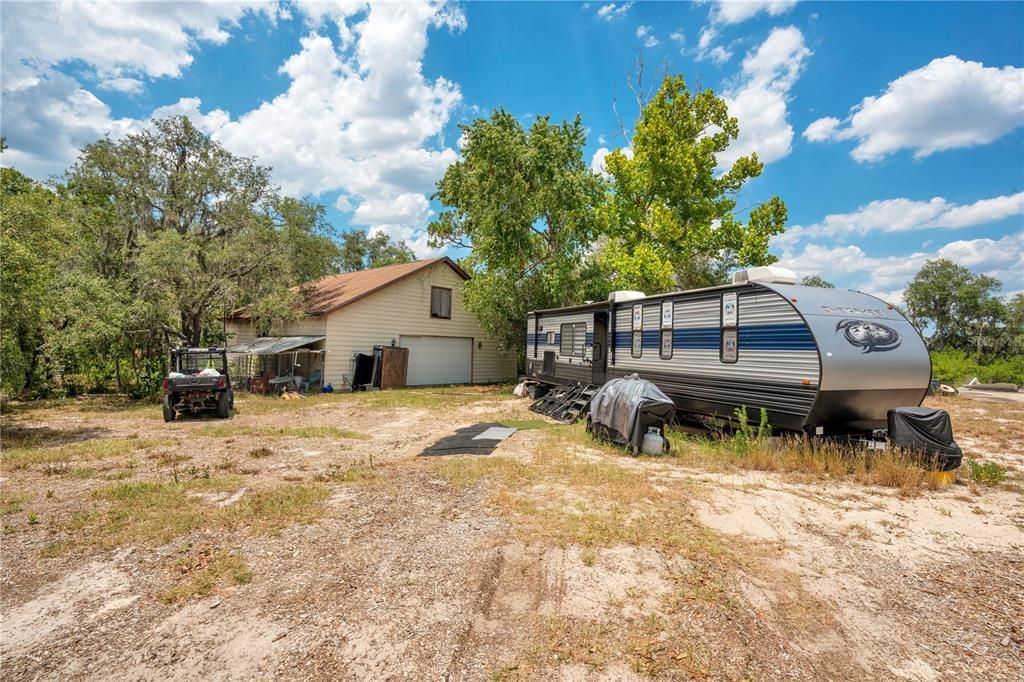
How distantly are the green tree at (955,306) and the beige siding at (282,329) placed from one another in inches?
1756

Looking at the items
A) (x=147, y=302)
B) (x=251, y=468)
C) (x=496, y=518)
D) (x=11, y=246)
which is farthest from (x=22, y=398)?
(x=496, y=518)

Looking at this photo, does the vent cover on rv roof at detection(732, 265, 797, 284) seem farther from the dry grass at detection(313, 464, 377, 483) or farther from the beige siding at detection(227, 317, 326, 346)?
the beige siding at detection(227, 317, 326, 346)

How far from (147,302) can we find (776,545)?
19.1 meters

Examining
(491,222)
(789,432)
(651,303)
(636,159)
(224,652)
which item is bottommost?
(224,652)

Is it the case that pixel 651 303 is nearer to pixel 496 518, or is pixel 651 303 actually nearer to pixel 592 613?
pixel 496 518

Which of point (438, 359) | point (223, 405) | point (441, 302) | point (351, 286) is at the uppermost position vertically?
point (351, 286)

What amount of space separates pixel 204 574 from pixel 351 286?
67.9 feet

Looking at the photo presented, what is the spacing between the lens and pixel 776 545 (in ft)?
16.2

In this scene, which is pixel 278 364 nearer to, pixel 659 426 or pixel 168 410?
pixel 168 410

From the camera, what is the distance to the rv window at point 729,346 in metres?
9.62

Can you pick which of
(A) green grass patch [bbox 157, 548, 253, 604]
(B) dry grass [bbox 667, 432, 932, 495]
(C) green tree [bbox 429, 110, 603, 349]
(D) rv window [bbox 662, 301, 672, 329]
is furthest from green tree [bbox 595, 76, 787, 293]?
(A) green grass patch [bbox 157, 548, 253, 604]

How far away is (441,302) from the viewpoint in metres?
24.5

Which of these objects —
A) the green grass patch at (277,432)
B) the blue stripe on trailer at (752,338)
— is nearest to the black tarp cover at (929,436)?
the blue stripe on trailer at (752,338)

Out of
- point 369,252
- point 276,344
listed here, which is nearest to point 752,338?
point 276,344
